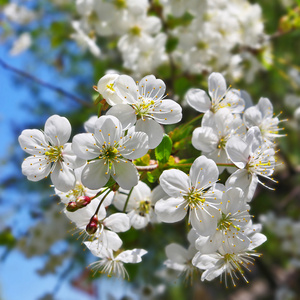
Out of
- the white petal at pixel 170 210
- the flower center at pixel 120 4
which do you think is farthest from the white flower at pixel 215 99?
the flower center at pixel 120 4

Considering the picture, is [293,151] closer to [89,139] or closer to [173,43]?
[173,43]

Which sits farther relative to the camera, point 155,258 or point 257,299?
point 257,299

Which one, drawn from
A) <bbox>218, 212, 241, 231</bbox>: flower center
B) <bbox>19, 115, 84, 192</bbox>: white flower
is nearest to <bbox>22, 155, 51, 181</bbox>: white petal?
<bbox>19, 115, 84, 192</bbox>: white flower

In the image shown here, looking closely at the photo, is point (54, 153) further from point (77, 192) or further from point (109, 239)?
point (109, 239)

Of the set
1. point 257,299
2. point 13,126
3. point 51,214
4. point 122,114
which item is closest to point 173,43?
point 122,114

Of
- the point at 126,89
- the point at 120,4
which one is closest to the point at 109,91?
the point at 126,89

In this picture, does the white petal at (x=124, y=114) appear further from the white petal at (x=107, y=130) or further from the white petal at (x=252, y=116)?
the white petal at (x=252, y=116)
